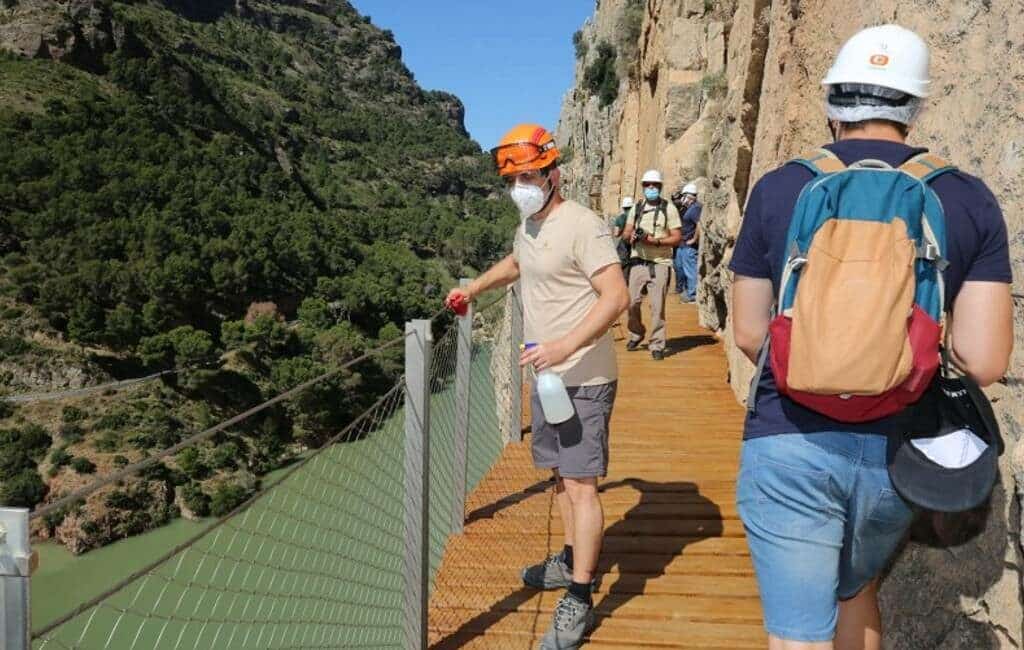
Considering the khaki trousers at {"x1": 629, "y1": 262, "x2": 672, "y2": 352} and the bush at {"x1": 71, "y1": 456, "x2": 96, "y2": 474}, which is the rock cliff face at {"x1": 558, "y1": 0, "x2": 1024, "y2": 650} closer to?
the khaki trousers at {"x1": 629, "y1": 262, "x2": 672, "y2": 352}

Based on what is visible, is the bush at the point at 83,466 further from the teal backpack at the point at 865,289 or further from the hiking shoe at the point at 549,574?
the teal backpack at the point at 865,289

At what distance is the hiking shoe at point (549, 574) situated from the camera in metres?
3.02

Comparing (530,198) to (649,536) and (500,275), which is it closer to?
(500,275)

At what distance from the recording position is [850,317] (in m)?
1.24

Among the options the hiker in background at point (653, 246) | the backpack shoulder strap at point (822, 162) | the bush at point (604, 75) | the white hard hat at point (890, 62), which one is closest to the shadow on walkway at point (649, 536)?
the backpack shoulder strap at point (822, 162)

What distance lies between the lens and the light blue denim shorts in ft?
4.53

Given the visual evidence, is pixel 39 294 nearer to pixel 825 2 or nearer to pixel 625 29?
pixel 625 29

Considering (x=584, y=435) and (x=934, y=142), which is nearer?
(x=934, y=142)

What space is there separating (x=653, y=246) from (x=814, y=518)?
5139 millimetres

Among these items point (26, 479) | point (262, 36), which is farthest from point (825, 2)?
point (262, 36)

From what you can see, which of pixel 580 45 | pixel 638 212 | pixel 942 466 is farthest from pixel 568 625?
pixel 580 45

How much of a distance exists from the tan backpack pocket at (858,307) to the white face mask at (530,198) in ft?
4.17

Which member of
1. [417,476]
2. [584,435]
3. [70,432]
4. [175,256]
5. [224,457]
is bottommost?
[224,457]

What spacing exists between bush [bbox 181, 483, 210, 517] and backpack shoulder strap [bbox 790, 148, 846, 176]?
1213 inches
